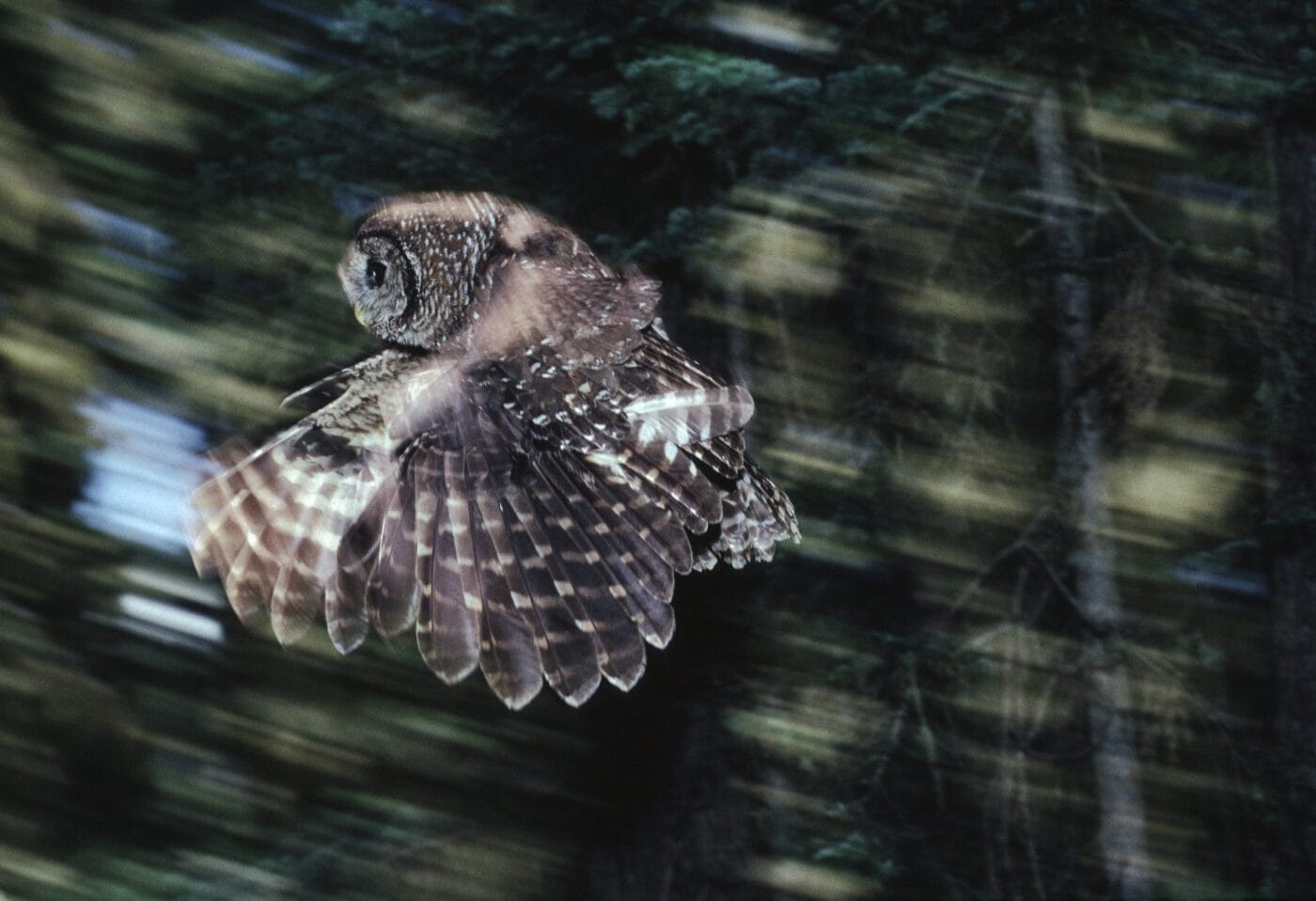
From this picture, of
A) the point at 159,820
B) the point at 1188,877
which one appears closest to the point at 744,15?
the point at 159,820

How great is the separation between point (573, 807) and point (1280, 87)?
255 cm

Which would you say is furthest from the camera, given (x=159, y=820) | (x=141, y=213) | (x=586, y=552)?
(x=141, y=213)

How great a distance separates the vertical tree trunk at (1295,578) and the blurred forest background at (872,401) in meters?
0.01

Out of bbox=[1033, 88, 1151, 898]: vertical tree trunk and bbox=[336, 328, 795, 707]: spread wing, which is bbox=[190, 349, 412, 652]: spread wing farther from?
bbox=[1033, 88, 1151, 898]: vertical tree trunk

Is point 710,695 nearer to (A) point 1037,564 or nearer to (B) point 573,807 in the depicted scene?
(B) point 573,807

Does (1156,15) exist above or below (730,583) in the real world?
above

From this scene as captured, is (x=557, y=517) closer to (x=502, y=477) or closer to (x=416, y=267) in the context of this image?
(x=502, y=477)

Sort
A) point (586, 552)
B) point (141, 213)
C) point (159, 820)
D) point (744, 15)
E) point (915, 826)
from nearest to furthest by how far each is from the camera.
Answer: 1. point (586, 552)
2. point (159, 820)
3. point (141, 213)
4. point (744, 15)
5. point (915, 826)

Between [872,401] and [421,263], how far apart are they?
2.37 m

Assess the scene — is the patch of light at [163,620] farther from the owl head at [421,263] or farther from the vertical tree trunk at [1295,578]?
the vertical tree trunk at [1295,578]

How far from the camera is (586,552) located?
114 centimetres

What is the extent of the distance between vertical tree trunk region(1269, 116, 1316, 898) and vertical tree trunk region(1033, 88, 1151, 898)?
376mm

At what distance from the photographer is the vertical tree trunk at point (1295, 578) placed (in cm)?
318

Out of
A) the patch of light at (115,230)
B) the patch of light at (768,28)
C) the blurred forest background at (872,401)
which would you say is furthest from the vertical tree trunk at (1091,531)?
the patch of light at (115,230)
